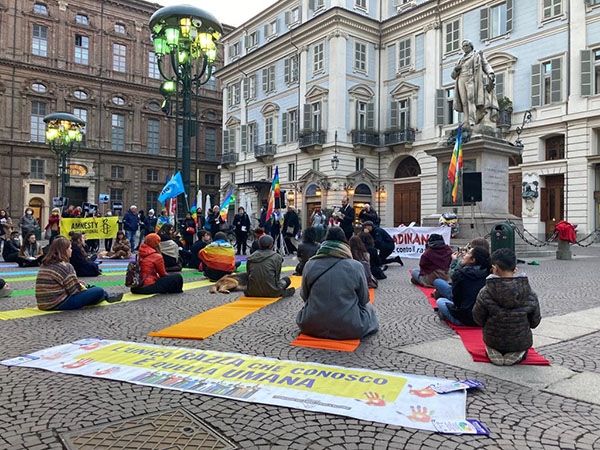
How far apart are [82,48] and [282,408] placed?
4942 cm

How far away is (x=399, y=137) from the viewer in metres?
33.9

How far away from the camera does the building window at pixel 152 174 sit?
1897 inches

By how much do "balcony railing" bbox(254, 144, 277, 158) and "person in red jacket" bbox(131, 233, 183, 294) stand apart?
104 feet

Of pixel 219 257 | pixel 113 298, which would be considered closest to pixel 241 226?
pixel 219 257

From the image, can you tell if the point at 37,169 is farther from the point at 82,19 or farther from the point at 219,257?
the point at 219,257

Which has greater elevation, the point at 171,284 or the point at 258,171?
the point at 258,171

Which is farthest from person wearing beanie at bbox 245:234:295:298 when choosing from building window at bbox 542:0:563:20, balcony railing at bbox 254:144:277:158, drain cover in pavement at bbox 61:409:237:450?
balcony railing at bbox 254:144:277:158

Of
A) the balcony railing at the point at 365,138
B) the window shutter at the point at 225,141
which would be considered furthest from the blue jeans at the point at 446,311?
the window shutter at the point at 225,141

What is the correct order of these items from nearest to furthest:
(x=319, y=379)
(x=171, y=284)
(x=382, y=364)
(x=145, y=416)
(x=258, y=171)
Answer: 1. (x=145, y=416)
2. (x=319, y=379)
3. (x=382, y=364)
4. (x=171, y=284)
5. (x=258, y=171)

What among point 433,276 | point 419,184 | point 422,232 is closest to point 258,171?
point 419,184

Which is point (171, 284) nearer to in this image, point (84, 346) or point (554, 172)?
point (84, 346)

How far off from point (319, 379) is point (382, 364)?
2.49ft

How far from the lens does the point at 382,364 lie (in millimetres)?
4562

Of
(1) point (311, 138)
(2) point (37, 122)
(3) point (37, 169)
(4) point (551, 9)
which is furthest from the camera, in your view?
(2) point (37, 122)
